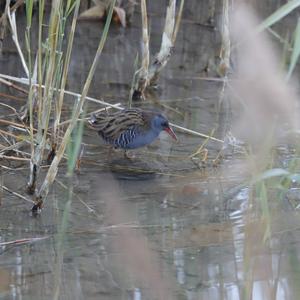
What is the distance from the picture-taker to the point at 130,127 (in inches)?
246

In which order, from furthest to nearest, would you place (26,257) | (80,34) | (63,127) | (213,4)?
(213,4) → (80,34) → (63,127) → (26,257)

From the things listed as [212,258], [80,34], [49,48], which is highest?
[80,34]

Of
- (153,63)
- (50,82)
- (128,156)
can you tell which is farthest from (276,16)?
(153,63)

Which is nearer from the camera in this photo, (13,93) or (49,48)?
(49,48)

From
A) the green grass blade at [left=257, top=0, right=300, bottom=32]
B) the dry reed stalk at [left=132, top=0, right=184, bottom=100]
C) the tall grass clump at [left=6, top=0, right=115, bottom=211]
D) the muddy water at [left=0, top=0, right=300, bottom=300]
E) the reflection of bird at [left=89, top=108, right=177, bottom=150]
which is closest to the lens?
the green grass blade at [left=257, top=0, right=300, bottom=32]

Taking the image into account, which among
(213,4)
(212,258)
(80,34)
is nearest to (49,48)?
(212,258)

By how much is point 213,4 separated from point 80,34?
1.54 meters

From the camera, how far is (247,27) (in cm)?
296

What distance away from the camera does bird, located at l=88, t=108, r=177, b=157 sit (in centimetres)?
615

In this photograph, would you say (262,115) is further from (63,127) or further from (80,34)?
(80,34)

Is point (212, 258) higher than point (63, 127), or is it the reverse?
point (63, 127)

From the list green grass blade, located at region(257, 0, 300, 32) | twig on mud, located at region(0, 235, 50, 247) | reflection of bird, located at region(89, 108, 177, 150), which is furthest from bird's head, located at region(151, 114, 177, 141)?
green grass blade, located at region(257, 0, 300, 32)

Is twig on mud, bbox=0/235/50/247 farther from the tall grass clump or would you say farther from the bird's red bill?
the bird's red bill

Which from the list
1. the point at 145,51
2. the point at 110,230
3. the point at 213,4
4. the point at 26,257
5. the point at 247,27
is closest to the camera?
the point at 247,27
